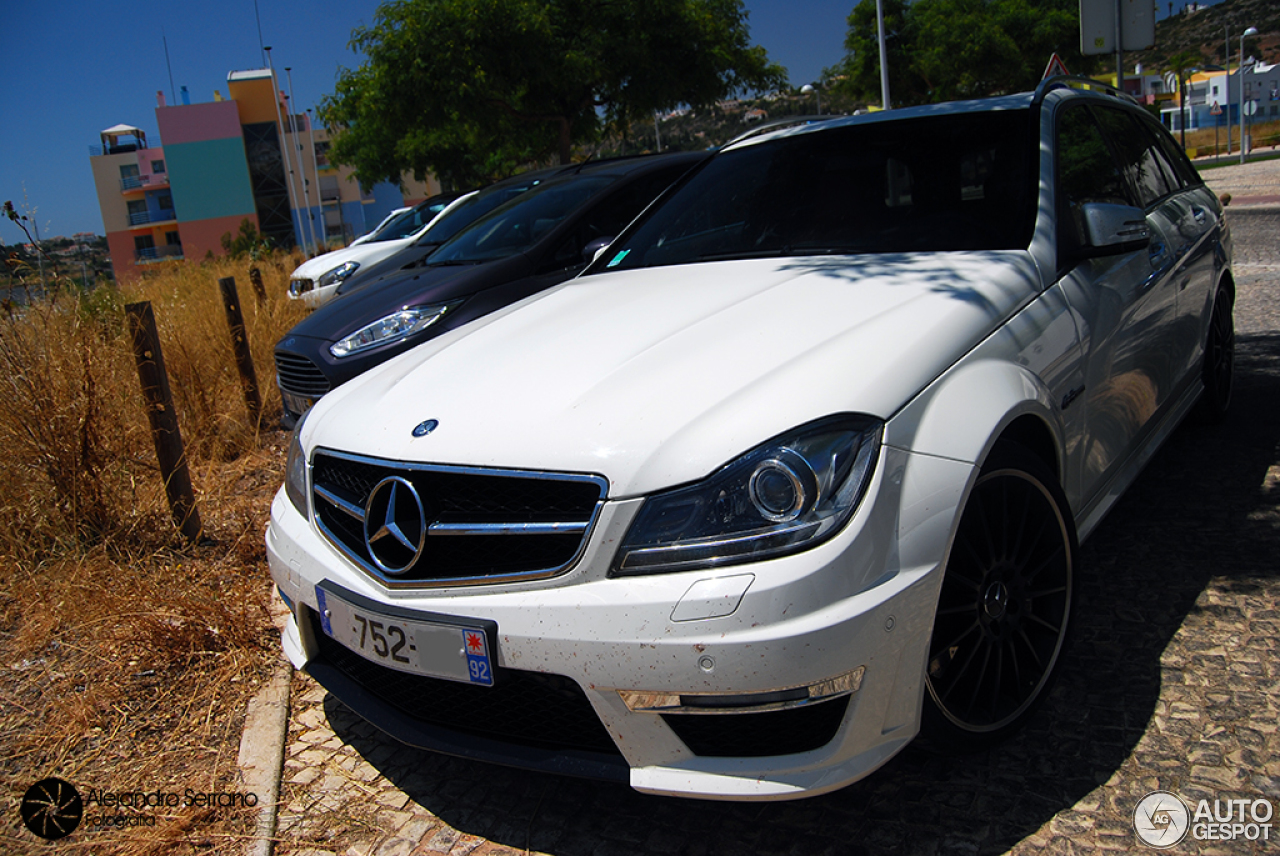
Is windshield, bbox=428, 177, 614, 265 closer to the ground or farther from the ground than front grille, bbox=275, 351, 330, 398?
farther from the ground

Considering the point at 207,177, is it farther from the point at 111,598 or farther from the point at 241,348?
the point at 111,598

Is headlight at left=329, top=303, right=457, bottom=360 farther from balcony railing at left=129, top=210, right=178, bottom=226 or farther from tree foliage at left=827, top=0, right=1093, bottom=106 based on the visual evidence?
balcony railing at left=129, top=210, right=178, bottom=226

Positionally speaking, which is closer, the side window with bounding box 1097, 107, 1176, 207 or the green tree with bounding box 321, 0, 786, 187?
the side window with bounding box 1097, 107, 1176, 207

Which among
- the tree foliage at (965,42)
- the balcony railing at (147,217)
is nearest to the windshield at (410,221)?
the tree foliage at (965,42)

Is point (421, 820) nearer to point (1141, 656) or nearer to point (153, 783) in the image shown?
point (153, 783)

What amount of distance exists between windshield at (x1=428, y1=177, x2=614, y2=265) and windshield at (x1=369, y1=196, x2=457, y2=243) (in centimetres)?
646

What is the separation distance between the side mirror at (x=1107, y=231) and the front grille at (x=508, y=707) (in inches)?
77.4

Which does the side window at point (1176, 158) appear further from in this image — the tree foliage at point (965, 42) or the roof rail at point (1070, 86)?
the tree foliage at point (965, 42)

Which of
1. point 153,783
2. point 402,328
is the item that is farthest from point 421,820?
point 402,328

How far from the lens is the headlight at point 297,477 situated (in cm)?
256

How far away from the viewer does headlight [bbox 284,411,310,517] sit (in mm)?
2564

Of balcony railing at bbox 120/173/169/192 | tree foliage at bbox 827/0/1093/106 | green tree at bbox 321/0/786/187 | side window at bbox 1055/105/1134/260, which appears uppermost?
balcony railing at bbox 120/173/169/192

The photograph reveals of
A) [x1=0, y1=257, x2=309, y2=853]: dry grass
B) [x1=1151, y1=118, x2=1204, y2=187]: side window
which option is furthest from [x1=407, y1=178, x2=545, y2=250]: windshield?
[x1=1151, y1=118, x2=1204, y2=187]: side window

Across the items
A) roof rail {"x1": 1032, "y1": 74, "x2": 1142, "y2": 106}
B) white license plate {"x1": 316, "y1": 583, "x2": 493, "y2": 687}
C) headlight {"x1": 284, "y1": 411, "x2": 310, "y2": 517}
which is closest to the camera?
white license plate {"x1": 316, "y1": 583, "x2": 493, "y2": 687}
